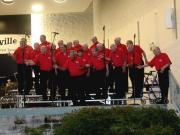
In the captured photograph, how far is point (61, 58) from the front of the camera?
13.3 meters

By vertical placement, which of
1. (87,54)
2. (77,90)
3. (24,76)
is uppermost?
(87,54)

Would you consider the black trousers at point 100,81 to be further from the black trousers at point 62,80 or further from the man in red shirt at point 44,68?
the man in red shirt at point 44,68

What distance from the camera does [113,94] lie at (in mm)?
13234

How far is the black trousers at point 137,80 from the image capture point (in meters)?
12.8

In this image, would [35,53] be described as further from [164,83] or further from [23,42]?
[164,83]

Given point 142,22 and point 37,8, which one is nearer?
point 142,22

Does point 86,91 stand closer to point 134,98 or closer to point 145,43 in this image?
point 134,98

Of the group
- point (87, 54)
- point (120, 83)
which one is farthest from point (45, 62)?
point (120, 83)

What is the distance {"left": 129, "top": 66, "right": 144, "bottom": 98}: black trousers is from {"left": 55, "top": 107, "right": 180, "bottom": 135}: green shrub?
5961mm

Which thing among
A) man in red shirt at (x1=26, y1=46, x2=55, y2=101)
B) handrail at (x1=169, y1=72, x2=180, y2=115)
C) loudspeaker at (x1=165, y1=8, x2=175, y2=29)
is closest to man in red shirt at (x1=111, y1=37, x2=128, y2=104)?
handrail at (x1=169, y1=72, x2=180, y2=115)

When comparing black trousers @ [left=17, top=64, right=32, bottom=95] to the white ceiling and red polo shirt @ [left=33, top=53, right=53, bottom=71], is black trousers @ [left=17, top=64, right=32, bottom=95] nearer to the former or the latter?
red polo shirt @ [left=33, top=53, right=53, bottom=71]

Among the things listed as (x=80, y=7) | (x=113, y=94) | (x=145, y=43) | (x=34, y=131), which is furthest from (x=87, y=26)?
(x=34, y=131)

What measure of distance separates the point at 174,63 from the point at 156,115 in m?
7.58

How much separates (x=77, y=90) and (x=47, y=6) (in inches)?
448
